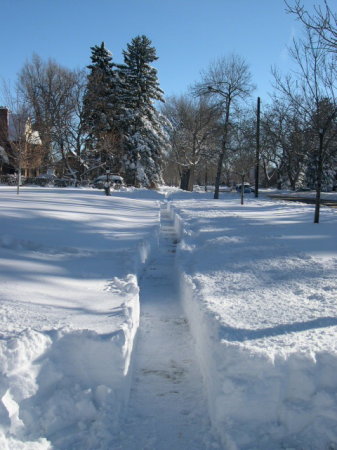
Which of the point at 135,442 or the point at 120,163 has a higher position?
the point at 120,163

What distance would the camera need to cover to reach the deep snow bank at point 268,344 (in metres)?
2.77

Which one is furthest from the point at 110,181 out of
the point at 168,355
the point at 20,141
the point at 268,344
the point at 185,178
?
the point at 268,344

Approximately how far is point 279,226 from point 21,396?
30.0 feet

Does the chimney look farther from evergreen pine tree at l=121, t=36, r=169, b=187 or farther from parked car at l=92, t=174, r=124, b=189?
evergreen pine tree at l=121, t=36, r=169, b=187

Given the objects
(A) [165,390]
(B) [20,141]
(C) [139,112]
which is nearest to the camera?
(A) [165,390]

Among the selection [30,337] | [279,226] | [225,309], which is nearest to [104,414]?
[30,337]

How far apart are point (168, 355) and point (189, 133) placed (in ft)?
122

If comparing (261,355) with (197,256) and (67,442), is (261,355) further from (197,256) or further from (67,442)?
(197,256)

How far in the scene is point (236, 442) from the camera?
2.67m

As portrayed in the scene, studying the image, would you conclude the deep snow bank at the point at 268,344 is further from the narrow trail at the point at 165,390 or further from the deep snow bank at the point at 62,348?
the deep snow bank at the point at 62,348

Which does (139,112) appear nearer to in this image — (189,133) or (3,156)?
(189,133)

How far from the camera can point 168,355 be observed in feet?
13.5

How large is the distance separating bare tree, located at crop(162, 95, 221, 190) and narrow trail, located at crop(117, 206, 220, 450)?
32928 mm

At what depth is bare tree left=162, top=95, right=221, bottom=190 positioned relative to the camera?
3744 cm
